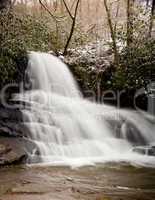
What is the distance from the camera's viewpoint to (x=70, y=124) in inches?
443

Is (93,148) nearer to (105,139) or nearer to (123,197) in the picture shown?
(105,139)

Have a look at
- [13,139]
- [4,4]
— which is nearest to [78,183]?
[13,139]

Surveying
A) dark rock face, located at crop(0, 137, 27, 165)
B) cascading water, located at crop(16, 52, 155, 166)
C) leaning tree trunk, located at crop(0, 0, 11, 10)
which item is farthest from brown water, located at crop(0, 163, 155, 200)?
leaning tree trunk, located at crop(0, 0, 11, 10)

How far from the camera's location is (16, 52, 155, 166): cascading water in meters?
9.88

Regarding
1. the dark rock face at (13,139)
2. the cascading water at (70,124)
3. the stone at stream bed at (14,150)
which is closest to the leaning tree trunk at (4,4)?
the cascading water at (70,124)

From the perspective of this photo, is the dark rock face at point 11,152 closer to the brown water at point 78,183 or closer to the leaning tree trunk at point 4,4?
the brown water at point 78,183

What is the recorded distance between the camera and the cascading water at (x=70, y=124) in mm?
9875

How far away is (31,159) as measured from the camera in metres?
9.23

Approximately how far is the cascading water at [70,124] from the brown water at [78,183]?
85cm

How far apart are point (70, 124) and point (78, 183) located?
4101 millimetres

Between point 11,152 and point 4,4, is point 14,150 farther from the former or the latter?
point 4,4

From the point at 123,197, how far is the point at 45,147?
388 cm

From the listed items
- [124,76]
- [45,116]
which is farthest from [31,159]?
[124,76]

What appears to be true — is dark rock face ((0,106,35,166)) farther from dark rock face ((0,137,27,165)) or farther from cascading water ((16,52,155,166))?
cascading water ((16,52,155,166))
